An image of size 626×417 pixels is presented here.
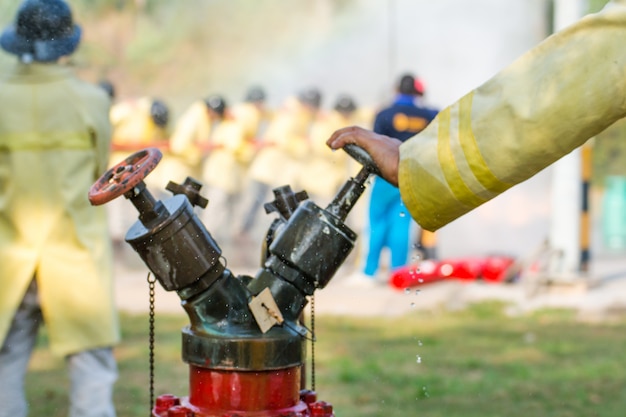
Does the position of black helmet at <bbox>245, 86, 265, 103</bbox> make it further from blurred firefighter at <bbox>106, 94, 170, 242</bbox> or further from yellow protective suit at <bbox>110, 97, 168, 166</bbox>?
yellow protective suit at <bbox>110, 97, 168, 166</bbox>

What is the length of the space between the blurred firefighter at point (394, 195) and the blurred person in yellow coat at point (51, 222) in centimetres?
471

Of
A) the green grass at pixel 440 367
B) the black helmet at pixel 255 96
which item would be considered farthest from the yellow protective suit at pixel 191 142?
the green grass at pixel 440 367

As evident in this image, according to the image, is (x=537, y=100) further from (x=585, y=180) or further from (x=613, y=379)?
(x=585, y=180)

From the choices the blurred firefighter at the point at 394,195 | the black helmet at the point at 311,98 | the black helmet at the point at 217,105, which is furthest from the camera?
the black helmet at the point at 311,98

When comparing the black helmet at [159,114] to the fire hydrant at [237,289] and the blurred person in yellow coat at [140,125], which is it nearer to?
the blurred person in yellow coat at [140,125]

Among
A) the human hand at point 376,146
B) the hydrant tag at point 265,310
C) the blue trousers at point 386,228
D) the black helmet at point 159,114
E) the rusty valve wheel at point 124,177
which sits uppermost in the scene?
the black helmet at point 159,114

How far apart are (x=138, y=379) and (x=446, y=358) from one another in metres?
1.87

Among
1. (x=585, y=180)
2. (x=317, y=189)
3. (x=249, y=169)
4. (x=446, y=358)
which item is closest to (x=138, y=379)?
(x=446, y=358)

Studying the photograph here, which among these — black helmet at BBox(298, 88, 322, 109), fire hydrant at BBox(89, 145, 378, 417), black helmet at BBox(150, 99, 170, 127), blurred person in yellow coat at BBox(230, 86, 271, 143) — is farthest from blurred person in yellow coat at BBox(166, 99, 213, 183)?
fire hydrant at BBox(89, 145, 378, 417)

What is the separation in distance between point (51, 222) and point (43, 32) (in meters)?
0.69

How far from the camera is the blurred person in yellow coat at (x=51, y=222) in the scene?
4047 mm

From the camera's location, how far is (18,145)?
4.09m

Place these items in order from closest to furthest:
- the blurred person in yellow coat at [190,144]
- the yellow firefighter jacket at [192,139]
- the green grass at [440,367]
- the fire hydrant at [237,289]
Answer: the fire hydrant at [237,289] < the green grass at [440,367] < the blurred person in yellow coat at [190,144] < the yellow firefighter jacket at [192,139]

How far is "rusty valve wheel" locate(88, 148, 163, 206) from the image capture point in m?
2.06
